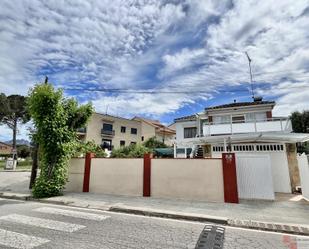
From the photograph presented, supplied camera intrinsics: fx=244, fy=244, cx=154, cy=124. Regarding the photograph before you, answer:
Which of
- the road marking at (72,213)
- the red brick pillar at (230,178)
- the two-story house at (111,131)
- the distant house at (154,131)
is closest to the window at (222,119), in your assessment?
the red brick pillar at (230,178)

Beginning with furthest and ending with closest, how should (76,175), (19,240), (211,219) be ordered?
(76,175) → (211,219) → (19,240)

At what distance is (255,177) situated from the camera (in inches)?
427

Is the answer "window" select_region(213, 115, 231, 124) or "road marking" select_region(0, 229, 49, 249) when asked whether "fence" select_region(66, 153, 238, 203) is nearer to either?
"road marking" select_region(0, 229, 49, 249)

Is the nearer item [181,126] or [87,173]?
[87,173]

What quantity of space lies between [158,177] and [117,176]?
2184 mm

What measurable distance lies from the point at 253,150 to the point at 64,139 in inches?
452

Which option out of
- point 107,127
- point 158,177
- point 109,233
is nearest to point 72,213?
point 109,233

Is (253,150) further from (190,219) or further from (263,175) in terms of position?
(190,219)

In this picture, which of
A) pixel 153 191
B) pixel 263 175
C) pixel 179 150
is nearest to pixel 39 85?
pixel 153 191

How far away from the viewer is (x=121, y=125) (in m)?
51.8

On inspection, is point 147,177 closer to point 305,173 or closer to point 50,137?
point 50,137

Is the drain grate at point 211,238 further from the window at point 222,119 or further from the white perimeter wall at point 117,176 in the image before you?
the window at point 222,119

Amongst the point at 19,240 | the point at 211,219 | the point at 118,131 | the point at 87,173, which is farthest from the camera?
the point at 118,131

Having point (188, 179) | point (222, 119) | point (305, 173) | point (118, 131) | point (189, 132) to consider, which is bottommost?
point (188, 179)
